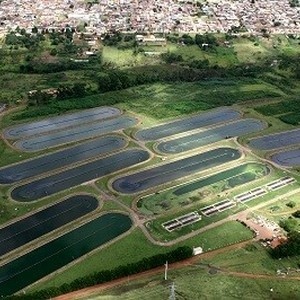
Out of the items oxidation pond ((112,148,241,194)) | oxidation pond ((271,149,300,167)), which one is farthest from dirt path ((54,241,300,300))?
oxidation pond ((271,149,300,167))

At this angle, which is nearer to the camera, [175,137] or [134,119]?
[175,137]

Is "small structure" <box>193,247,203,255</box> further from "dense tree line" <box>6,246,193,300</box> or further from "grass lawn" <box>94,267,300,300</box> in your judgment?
"grass lawn" <box>94,267,300,300</box>

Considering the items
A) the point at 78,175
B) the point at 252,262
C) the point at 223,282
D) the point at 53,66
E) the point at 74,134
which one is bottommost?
the point at 223,282

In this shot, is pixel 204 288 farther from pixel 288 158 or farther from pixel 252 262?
pixel 288 158

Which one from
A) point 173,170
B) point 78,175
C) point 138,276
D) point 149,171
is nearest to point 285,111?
point 173,170

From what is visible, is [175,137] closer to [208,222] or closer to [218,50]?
Answer: [208,222]

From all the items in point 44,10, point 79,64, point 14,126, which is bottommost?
point 14,126

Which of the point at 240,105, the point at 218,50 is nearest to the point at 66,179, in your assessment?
the point at 240,105
